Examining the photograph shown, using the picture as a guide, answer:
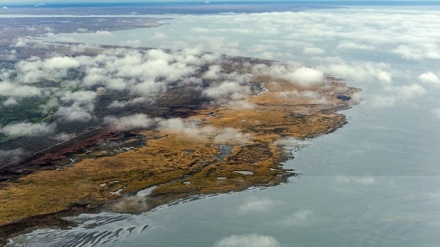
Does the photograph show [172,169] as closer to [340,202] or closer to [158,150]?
[158,150]

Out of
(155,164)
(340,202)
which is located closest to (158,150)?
(155,164)

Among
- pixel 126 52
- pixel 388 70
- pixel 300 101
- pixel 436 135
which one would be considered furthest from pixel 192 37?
pixel 436 135

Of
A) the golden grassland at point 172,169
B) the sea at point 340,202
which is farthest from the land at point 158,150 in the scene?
the sea at point 340,202

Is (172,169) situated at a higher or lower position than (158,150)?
lower

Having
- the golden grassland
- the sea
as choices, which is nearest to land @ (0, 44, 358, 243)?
the golden grassland

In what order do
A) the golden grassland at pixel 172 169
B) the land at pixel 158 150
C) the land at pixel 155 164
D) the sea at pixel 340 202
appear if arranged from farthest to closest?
the golden grassland at pixel 172 169, the land at pixel 158 150, the land at pixel 155 164, the sea at pixel 340 202

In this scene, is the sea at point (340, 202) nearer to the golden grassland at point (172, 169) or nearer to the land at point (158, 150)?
the land at point (158, 150)

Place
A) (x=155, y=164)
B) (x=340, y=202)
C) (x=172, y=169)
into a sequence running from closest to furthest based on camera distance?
(x=340, y=202) → (x=172, y=169) → (x=155, y=164)

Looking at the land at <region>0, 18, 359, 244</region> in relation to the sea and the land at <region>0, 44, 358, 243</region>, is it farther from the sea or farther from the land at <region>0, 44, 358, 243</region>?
the sea

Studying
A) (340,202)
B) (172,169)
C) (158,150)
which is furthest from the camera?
(158,150)
